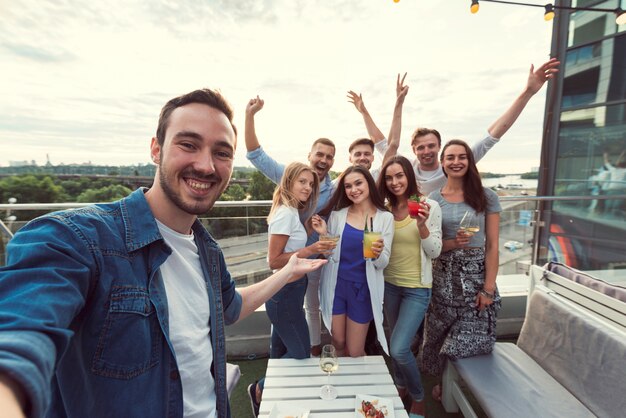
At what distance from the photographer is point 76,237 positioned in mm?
734

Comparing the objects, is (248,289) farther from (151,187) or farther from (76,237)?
(76,237)

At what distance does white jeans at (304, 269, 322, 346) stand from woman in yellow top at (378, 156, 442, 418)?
24.6 inches

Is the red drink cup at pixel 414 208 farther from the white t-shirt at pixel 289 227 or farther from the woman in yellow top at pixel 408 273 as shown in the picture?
the white t-shirt at pixel 289 227

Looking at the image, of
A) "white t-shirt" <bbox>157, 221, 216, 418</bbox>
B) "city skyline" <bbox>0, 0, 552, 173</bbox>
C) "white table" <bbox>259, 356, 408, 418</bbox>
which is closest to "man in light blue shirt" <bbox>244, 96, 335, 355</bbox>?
"city skyline" <bbox>0, 0, 552, 173</bbox>

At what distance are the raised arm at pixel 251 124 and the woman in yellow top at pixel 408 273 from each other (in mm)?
1317

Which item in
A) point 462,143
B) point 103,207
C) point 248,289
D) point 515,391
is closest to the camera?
point 103,207

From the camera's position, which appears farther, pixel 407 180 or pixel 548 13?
pixel 548 13

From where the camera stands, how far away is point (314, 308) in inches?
102

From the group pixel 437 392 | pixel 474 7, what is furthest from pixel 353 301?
pixel 474 7

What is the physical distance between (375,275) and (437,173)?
1330 millimetres

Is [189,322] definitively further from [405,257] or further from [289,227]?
[405,257]

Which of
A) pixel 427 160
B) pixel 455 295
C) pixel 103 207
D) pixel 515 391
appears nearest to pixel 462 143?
pixel 427 160

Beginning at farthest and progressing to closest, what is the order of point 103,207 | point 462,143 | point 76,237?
point 462,143 → point 103,207 → point 76,237

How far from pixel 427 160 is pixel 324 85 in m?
3.75
